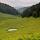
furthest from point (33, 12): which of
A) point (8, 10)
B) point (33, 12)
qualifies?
point (8, 10)

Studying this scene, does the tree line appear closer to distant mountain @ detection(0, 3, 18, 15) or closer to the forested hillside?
the forested hillside

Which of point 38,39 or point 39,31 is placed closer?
point 38,39

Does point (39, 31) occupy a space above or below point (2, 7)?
below

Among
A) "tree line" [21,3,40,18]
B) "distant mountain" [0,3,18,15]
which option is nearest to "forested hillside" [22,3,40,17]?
"tree line" [21,3,40,18]

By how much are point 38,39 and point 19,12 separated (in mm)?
981

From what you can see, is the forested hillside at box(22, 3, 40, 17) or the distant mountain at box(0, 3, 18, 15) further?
the distant mountain at box(0, 3, 18, 15)

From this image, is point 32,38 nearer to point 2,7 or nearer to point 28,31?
point 28,31

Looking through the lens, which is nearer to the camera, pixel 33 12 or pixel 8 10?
pixel 33 12

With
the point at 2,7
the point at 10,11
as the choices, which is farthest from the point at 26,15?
the point at 2,7

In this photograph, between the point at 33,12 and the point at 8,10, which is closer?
the point at 33,12

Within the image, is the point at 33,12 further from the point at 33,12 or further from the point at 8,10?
the point at 8,10

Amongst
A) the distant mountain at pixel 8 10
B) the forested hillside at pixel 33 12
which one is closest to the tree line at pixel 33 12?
the forested hillside at pixel 33 12

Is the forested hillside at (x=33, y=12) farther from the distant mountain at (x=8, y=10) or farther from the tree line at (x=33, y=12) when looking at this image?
the distant mountain at (x=8, y=10)

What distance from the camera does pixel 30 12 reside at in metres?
1.79
